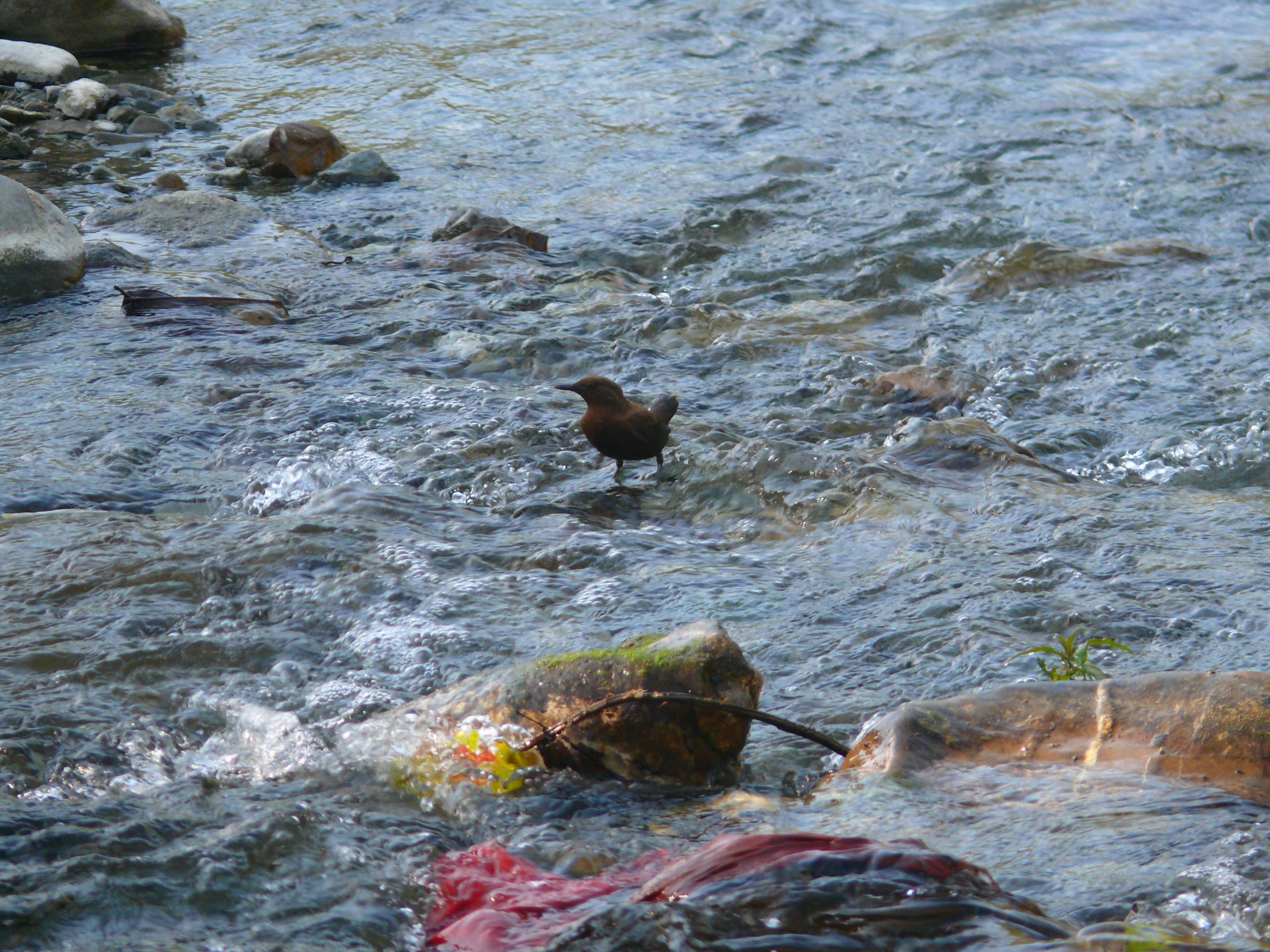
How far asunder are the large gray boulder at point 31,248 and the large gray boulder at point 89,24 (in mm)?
5699

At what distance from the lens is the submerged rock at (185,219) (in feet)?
24.7

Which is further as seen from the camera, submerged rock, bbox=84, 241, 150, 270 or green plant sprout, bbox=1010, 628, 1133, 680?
submerged rock, bbox=84, 241, 150, 270

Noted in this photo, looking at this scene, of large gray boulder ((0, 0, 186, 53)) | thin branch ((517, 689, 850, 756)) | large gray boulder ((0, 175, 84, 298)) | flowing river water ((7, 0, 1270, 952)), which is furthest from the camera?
large gray boulder ((0, 0, 186, 53))

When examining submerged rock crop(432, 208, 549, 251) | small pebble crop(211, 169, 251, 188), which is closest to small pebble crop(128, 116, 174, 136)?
small pebble crop(211, 169, 251, 188)

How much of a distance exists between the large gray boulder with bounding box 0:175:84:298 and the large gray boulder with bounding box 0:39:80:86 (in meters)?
4.45

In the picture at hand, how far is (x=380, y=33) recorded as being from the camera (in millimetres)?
12398

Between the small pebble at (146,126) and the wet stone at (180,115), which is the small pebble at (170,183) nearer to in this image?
the small pebble at (146,126)

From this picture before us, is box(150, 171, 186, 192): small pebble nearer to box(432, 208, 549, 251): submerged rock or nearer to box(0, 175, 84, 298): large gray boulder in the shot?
box(0, 175, 84, 298): large gray boulder

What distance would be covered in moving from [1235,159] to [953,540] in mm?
5833

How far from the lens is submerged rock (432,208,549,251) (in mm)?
7496

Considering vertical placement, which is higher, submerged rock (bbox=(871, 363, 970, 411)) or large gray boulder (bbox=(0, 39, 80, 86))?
large gray boulder (bbox=(0, 39, 80, 86))

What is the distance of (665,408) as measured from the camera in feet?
16.1

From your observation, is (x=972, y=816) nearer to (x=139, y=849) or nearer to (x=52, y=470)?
(x=139, y=849)

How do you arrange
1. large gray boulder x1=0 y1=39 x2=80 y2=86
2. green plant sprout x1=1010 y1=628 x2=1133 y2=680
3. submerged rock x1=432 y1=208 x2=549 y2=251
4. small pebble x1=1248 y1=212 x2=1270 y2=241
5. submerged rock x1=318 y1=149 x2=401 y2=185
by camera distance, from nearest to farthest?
green plant sprout x1=1010 y1=628 x2=1133 y2=680 → small pebble x1=1248 y1=212 x2=1270 y2=241 → submerged rock x1=432 y1=208 x2=549 y2=251 → submerged rock x1=318 y1=149 x2=401 y2=185 → large gray boulder x1=0 y1=39 x2=80 y2=86
